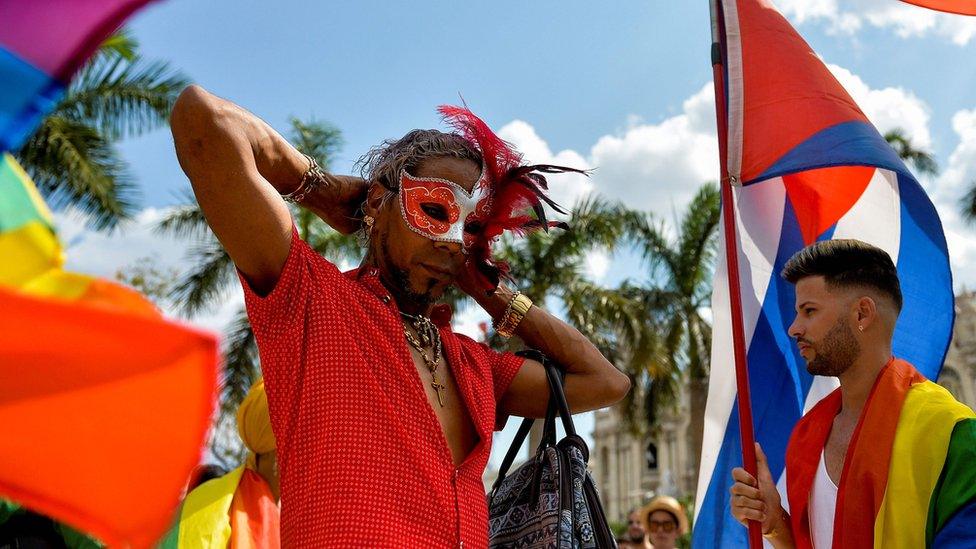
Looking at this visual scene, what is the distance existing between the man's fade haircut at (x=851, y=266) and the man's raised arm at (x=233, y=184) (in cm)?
182

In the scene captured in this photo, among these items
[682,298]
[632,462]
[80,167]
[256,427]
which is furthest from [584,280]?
[632,462]

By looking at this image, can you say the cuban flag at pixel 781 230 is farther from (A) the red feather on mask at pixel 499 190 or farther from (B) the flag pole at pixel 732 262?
(A) the red feather on mask at pixel 499 190

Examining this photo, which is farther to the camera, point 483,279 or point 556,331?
point 556,331

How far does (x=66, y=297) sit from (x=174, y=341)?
0.15 m

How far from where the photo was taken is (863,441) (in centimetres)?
292

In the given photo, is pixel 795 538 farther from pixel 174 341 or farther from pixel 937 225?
pixel 174 341

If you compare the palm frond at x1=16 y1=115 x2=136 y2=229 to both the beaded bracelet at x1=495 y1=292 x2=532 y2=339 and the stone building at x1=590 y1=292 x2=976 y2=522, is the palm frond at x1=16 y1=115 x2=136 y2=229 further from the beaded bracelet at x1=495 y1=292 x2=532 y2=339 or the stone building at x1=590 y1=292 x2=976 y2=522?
the stone building at x1=590 y1=292 x2=976 y2=522

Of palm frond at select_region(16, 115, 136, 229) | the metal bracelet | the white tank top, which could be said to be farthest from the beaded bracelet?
palm frond at select_region(16, 115, 136, 229)

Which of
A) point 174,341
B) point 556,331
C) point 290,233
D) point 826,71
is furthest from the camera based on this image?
point 826,71

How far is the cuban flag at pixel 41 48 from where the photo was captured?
1.08 m

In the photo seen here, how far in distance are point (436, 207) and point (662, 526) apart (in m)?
5.70

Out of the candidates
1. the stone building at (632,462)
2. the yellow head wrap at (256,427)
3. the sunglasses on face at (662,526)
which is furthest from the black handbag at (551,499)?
the stone building at (632,462)

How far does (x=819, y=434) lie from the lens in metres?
3.25

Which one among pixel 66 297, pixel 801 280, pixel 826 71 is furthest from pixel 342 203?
pixel 826 71
